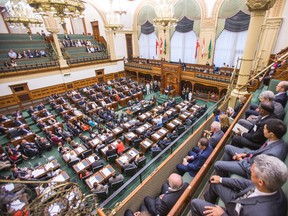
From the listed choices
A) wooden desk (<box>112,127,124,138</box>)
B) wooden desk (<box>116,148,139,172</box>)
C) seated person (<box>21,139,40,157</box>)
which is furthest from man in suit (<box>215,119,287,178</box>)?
seated person (<box>21,139,40,157</box>)

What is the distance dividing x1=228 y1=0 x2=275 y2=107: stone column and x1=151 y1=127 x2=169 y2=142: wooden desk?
317 cm

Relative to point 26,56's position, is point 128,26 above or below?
above

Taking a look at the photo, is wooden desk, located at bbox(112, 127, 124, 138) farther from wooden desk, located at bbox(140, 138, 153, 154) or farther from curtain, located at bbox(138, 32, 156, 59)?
curtain, located at bbox(138, 32, 156, 59)

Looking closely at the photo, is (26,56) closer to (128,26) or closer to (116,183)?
(128,26)

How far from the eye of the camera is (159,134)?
7.45 meters

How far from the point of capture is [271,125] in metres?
1.96

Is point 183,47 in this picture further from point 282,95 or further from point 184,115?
point 282,95

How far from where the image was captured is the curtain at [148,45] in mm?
16677

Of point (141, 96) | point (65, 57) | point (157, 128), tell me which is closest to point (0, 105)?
point (65, 57)

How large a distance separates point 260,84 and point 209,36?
24.2 ft

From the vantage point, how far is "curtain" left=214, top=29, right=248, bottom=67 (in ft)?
38.4

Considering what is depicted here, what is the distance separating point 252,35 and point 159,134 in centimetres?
507

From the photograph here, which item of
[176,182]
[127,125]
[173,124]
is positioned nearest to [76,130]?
[127,125]

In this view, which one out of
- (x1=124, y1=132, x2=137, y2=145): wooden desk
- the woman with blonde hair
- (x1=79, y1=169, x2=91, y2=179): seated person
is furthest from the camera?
(x1=124, y1=132, x2=137, y2=145): wooden desk
